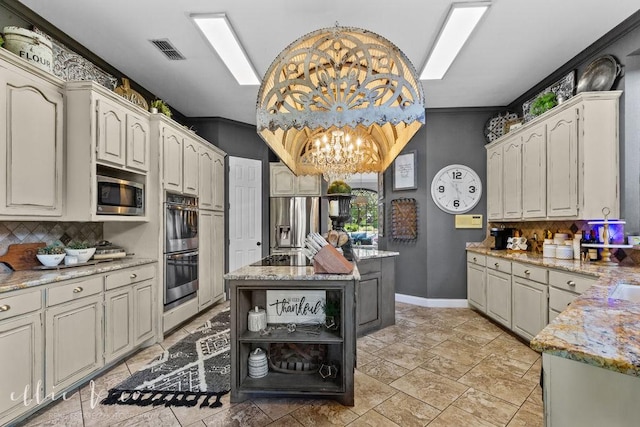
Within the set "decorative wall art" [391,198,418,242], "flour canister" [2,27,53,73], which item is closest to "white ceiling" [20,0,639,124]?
"flour canister" [2,27,53,73]

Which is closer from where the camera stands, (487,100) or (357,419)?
(357,419)

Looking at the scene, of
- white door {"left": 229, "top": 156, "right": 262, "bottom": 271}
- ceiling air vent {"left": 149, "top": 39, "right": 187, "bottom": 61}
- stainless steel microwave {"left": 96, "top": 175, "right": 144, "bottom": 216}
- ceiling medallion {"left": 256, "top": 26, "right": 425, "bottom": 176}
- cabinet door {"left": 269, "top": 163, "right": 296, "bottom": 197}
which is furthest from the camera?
cabinet door {"left": 269, "top": 163, "right": 296, "bottom": 197}

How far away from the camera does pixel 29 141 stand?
213cm

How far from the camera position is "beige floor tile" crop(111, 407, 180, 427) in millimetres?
1880

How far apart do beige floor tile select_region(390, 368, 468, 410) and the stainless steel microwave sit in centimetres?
278

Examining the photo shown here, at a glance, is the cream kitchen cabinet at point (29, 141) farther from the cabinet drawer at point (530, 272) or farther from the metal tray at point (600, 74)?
the metal tray at point (600, 74)

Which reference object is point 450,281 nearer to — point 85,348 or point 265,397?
point 265,397

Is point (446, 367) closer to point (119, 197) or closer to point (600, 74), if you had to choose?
point (600, 74)

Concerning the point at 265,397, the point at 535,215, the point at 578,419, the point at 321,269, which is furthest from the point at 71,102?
the point at 535,215

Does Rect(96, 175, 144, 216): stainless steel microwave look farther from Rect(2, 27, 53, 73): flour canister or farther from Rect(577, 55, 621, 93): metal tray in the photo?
Rect(577, 55, 621, 93): metal tray

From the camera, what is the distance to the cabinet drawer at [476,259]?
387cm

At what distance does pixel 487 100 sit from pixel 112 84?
464cm

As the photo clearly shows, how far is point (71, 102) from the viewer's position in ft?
7.99

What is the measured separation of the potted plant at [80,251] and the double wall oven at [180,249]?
757 millimetres
